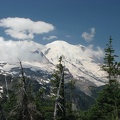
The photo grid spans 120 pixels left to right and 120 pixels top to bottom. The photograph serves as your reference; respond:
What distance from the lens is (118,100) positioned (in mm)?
52562

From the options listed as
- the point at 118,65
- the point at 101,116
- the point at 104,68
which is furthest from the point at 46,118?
the point at 118,65

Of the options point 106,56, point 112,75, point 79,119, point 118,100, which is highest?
point 106,56

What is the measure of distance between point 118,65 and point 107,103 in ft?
27.4

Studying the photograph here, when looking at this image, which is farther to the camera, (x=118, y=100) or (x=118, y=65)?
(x=118, y=65)

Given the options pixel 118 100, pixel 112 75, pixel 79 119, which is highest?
pixel 112 75

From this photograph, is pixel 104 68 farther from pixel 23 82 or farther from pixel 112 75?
pixel 23 82

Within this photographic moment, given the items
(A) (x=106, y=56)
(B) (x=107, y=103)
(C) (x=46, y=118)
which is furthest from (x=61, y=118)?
(A) (x=106, y=56)

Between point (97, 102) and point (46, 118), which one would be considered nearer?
point (46, 118)

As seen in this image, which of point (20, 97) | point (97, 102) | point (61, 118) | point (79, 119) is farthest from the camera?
point (79, 119)

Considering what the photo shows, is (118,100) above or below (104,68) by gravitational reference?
below

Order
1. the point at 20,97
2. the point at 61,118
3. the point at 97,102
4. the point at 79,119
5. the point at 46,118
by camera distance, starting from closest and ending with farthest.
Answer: the point at 20,97 → the point at 61,118 → the point at 46,118 → the point at 97,102 → the point at 79,119

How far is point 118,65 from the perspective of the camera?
59.5 m

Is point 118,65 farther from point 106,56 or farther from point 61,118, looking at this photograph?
point 61,118

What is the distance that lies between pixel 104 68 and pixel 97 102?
640 cm
